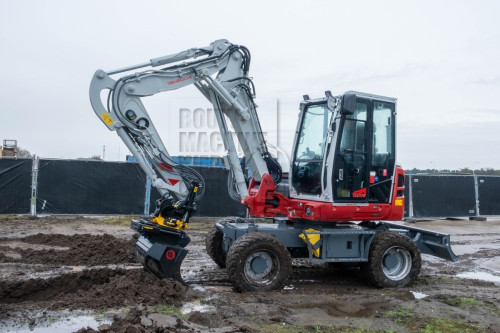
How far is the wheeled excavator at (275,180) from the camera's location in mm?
6992

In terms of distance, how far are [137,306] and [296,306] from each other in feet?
6.84

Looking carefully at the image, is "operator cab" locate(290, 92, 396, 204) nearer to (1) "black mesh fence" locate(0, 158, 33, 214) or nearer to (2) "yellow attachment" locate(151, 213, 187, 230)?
(2) "yellow attachment" locate(151, 213, 187, 230)

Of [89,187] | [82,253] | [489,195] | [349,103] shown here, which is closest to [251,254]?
[349,103]

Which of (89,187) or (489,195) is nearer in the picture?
(89,187)

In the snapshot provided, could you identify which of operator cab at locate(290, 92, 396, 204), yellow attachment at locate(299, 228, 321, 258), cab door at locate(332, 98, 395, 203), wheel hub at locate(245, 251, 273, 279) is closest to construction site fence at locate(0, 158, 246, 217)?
operator cab at locate(290, 92, 396, 204)

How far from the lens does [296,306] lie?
6.39 meters

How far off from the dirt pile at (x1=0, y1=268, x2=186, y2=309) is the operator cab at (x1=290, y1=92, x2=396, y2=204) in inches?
109

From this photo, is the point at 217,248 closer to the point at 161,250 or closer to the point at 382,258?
the point at 161,250

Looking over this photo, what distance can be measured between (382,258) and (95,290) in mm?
4346

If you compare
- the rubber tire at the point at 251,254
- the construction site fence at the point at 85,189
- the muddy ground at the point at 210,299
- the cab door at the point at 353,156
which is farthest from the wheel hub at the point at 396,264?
the construction site fence at the point at 85,189

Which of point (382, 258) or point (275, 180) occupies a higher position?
point (275, 180)

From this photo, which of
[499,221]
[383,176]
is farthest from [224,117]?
[499,221]

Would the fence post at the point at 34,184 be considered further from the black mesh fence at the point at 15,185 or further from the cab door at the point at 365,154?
the cab door at the point at 365,154

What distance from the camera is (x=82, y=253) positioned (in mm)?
8875
